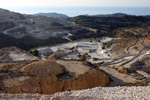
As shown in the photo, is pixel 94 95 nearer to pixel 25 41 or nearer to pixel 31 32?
pixel 25 41

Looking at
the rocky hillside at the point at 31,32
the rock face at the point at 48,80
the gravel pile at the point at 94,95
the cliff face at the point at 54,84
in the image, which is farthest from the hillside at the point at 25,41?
the gravel pile at the point at 94,95

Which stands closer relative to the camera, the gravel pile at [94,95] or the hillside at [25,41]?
the gravel pile at [94,95]

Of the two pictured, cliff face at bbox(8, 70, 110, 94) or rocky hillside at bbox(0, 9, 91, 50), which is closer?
cliff face at bbox(8, 70, 110, 94)

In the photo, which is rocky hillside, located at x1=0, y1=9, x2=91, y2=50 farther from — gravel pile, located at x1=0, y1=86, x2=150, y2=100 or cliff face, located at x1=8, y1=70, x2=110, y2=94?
gravel pile, located at x1=0, y1=86, x2=150, y2=100

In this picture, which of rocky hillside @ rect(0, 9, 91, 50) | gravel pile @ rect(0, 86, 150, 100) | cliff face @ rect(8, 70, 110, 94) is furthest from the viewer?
rocky hillside @ rect(0, 9, 91, 50)

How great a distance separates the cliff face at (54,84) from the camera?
12.6 meters

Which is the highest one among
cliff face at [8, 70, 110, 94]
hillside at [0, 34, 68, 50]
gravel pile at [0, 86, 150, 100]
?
gravel pile at [0, 86, 150, 100]

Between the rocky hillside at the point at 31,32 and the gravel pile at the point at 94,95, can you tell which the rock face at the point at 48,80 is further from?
the rocky hillside at the point at 31,32

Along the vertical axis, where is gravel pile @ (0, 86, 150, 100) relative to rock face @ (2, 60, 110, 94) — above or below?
above

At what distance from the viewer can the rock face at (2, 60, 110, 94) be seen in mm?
12689

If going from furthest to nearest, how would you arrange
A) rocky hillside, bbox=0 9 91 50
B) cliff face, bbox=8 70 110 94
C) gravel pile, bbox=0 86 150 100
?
rocky hillside, bbox=0 9 91 50 < cliff face, bbox=8 70 110 94 < gravel pile, bbox=0 86 150 100

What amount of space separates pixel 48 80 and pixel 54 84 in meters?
0.62

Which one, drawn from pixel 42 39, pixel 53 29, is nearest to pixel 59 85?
pixel 42 39

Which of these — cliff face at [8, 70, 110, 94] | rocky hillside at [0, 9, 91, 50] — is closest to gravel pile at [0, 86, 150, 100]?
cliff face at [8, 70, 110, 94]
